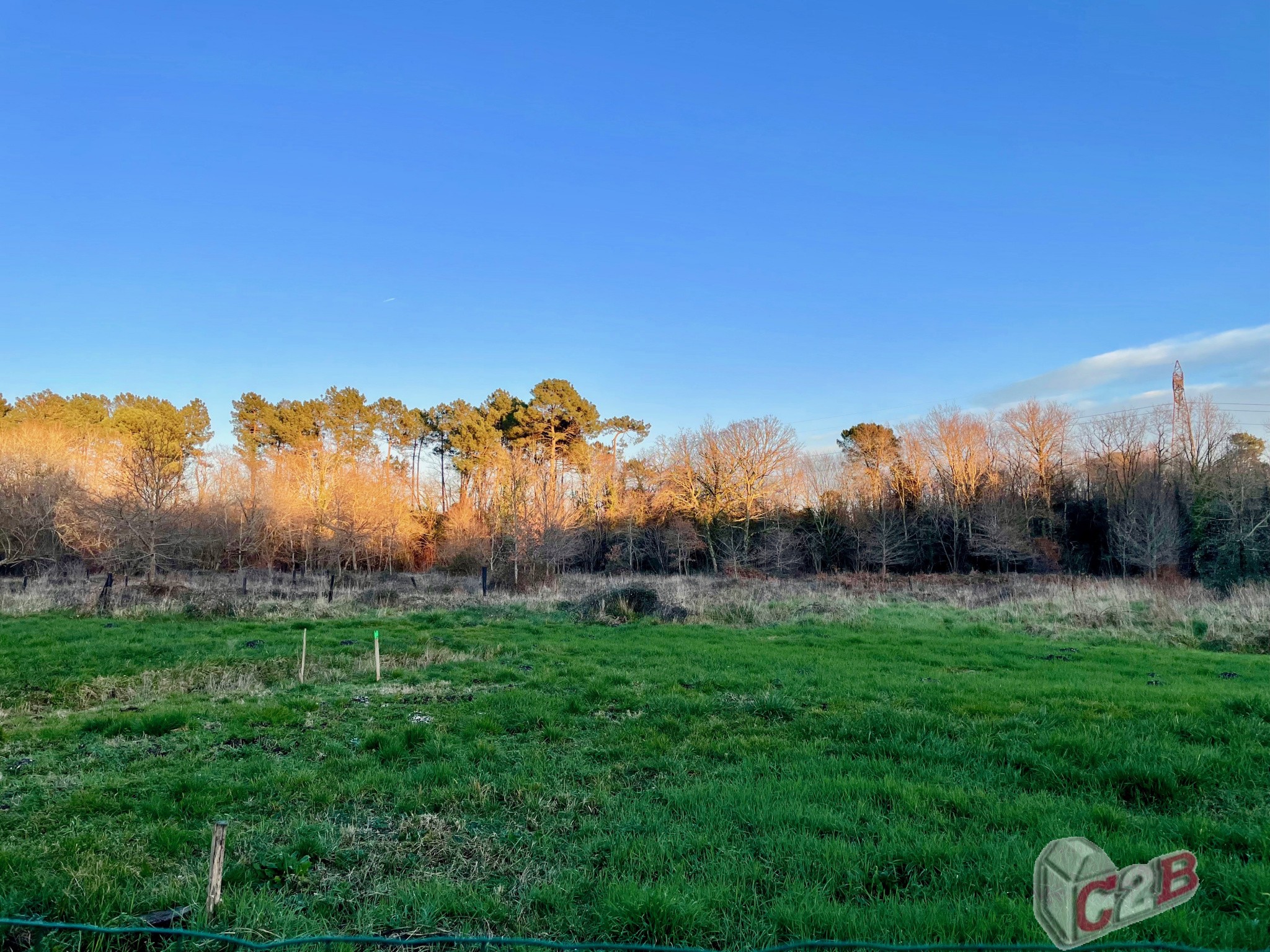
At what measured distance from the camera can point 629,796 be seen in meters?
5.70

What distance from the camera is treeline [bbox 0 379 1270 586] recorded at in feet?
114

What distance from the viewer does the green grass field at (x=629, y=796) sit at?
151 inches

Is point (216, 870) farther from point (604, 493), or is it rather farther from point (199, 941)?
point (604, 493)

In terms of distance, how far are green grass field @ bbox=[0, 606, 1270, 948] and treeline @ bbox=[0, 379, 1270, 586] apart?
22.5 metres

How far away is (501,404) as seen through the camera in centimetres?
5209

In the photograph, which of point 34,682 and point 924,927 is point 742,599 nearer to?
point 34,682

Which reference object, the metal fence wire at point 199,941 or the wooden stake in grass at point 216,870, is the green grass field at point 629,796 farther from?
the wooden stake in grass at point 216,870

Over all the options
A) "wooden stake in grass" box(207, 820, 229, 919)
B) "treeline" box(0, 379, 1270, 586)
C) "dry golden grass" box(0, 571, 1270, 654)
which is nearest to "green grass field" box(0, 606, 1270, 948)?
"wooden stake in grass" box(207, 820, 229, 919)
